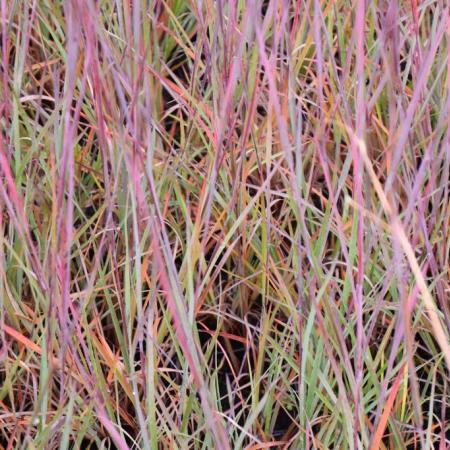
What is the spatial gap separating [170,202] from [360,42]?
405 mm

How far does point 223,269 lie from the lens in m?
0.95

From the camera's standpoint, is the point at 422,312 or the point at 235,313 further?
the point at 235,313

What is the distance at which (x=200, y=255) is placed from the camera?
2.81 ft

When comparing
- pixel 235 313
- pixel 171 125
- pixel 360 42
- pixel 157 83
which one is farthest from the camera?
pixel 171 125

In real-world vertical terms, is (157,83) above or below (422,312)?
above

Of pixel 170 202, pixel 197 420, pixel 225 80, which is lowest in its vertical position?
pixel 197 420

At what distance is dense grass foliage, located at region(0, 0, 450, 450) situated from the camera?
739 millimetres

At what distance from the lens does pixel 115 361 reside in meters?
0.81

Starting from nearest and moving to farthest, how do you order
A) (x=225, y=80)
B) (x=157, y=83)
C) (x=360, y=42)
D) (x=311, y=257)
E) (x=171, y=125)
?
(x=360, y=42), (x=311, y=257), (x=225, y=80), (x=157, y=83), (x=171, y=125)

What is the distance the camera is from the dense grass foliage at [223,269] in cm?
74

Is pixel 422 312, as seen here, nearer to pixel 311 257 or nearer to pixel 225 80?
pixel 311 257

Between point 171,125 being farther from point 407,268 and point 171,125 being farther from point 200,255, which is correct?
point 407,268

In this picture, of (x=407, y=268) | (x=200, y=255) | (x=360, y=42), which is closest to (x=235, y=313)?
(x=200, y=255)

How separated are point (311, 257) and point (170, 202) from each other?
0.92 feet
